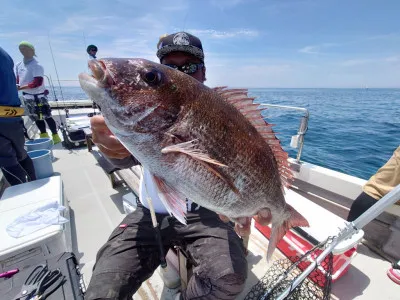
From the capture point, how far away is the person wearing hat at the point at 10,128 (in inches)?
138

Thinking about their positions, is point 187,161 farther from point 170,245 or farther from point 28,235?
point 28,235

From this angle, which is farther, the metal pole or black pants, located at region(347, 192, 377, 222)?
black pants, located at region(347, 192, 377, 222)

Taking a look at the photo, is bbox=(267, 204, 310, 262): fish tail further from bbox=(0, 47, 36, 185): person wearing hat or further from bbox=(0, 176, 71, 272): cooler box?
bbox=(0, 47, 36, 185): person wearing hat

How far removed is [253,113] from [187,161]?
0.65m

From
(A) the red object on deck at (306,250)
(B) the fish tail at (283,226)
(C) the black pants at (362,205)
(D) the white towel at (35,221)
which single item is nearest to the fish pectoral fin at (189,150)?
(B) the fish tail at (283,226)

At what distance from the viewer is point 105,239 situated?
3.24m

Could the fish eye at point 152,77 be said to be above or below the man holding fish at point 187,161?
above

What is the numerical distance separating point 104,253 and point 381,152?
11.4 meters

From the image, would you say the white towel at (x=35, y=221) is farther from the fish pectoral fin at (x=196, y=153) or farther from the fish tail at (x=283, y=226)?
the fish tail at (x=283, y=226)

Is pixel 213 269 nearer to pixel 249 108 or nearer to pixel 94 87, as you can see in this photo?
pixel 249 108

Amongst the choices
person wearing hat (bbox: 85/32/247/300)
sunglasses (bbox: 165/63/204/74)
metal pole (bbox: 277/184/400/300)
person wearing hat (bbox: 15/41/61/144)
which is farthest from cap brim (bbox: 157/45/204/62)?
person wearing hat (bbox: 15/41/61/144)

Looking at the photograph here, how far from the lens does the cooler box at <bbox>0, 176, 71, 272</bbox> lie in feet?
6.91

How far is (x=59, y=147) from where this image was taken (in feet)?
23.7

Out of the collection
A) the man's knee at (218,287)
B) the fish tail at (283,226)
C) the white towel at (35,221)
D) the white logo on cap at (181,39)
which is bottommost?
the man's knee at (218,287)
